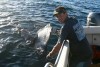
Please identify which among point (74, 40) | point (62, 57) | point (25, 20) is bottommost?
point (25, 20)

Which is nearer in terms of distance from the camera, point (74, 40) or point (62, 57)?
point (62, 57)

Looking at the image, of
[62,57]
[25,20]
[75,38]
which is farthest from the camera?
[25,20]

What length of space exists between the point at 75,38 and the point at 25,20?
32.2 feet

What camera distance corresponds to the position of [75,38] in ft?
21.1

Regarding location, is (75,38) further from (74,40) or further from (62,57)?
(62,57)

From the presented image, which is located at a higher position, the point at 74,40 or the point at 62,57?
the point at 74,40

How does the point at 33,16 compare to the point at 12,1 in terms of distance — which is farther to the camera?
the point at 12,1

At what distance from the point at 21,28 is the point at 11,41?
6.64 feet

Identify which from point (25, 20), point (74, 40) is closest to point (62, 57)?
point (74, 40)

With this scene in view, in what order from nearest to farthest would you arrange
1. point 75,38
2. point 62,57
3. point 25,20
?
point 62,57 < point 75,38 < point 25,20

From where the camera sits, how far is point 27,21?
15.8m

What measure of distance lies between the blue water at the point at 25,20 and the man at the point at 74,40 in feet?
12.4

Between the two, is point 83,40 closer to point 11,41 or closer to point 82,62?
point 82,62

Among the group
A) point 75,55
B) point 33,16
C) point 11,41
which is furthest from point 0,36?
point 75,55
